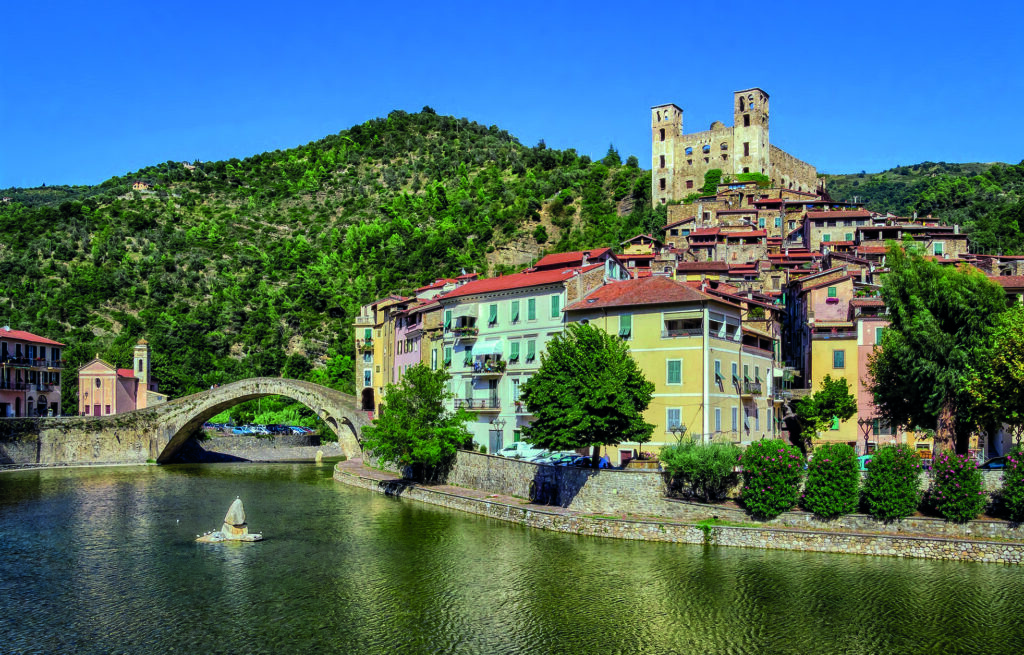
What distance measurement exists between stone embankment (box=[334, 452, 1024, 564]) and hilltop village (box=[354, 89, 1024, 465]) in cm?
563

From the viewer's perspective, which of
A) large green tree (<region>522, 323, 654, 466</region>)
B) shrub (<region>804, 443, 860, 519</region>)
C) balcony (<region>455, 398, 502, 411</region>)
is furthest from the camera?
balcony (<region>455, 398, 502, 411</region>)

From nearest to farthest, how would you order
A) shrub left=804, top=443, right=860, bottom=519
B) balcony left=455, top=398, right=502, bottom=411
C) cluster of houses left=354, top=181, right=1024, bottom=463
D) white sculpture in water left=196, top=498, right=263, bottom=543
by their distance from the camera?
shrub left=804, top=443, right=860, bottom=519, white sculpture in water left=196, top=498, right=263, bottom=543, cluster of houses left=354, top=181, right=1024, bottom=463, balcony left=455, top=398, right=502, bottom=411

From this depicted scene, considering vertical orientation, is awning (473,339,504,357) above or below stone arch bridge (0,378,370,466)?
above

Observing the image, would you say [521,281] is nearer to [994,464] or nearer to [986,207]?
[994,464]

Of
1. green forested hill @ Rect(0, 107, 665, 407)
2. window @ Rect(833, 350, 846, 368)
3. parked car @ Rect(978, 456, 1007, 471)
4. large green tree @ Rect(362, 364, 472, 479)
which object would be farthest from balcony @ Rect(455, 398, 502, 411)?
green forested hill @ Rect(0, 107, 665, 407)

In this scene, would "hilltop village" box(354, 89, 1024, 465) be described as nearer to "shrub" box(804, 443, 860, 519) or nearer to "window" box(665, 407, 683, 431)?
"window" box(665, 407, 683, 431)

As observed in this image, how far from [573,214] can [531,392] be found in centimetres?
9919

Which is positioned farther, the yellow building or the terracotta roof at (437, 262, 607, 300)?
the terracotta roof at (437, 262, 607, 300)

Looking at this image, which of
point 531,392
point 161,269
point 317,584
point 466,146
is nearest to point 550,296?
point 531,392

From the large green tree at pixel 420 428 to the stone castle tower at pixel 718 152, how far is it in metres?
79.3

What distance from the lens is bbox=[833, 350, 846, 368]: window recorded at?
52.4 m

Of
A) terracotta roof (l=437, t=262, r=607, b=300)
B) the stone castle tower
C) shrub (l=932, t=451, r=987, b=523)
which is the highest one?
the stone castle tower

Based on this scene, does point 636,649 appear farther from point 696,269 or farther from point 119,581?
point 696,269

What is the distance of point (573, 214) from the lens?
13588 cm
